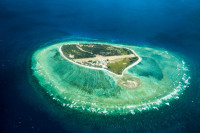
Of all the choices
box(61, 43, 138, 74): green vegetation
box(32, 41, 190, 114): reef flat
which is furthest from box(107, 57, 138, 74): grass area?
box(32, 41, 190, 114): reef flat

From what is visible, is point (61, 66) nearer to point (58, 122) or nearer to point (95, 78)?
point (95, 78)

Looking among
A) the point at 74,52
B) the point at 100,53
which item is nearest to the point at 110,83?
the point at 100,53

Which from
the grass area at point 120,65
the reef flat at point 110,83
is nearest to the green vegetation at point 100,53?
the grass area at point 120,65

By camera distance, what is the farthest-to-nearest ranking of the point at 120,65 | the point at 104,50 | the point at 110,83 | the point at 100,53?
the point at 104,50, the point at 100,53, the point at 120,65, the point at 110,83

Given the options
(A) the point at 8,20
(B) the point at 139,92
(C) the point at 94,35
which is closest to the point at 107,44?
(C) the point at 94,35

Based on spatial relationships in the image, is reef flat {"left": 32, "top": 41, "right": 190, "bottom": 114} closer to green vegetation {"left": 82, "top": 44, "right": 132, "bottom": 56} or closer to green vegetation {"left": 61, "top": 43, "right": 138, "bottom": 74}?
green vegetation {"left": 61, "top": 43, "right": 138, "bottom": 74}

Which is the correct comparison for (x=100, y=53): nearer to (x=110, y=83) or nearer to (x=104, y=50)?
(x=104, y=50)
